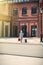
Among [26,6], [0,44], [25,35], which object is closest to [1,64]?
[0,44]

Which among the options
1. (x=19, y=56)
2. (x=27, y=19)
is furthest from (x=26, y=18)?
(x=19, y=56)

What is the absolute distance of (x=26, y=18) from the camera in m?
1.20

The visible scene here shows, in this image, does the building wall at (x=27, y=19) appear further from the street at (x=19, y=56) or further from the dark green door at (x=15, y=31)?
the street at (x=19, y=56)

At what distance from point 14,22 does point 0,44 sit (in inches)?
8.1

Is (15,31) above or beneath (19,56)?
above

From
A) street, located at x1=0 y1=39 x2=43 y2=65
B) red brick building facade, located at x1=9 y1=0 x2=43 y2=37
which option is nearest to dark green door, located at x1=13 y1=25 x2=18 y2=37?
red brick building facade, located at x1=9 y1=0 x2=43 y2=37

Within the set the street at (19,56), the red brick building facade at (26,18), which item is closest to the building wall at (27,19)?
the red brick building facade at (26,18)

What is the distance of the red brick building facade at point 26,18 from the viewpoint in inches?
45.0

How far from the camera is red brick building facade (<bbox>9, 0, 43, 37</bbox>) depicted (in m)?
1.14

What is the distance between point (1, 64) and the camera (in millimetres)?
1323

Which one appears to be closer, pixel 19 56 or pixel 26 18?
pixel 26 18

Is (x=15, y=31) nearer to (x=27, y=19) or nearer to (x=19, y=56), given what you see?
(x=27, y=19)

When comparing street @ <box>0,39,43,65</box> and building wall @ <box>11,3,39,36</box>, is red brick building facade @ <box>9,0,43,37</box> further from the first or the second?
street @ <box>0,39,43,65</box>

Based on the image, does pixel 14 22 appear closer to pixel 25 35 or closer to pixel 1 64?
pixel 25 35
